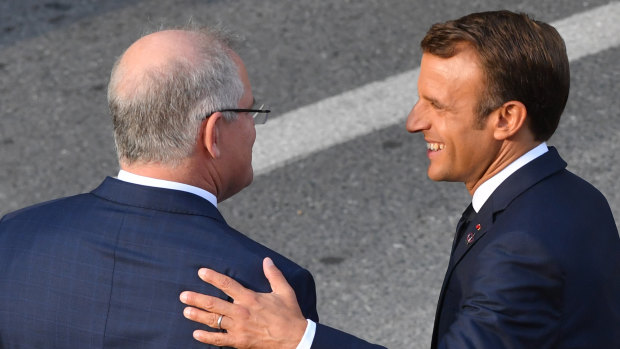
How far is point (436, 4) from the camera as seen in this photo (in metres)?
7.65

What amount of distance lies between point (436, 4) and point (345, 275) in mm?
3131

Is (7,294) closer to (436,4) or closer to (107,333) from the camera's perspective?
(107,333)

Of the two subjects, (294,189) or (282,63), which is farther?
(282,63)

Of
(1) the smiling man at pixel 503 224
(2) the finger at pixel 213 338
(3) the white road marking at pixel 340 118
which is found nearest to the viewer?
(2) the finger at pixel 213 338

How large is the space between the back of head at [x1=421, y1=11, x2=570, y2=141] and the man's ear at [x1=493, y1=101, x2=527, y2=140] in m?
0.02

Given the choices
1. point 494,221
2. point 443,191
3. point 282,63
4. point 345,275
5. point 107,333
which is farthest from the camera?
point 282,63

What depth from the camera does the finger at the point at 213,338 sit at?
8.41 ft

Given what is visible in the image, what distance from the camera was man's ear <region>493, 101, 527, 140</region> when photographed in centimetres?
294

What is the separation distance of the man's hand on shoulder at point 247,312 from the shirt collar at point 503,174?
77 centimetres

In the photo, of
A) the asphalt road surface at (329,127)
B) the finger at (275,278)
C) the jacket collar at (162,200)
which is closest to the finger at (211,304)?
the finger at (275,278)

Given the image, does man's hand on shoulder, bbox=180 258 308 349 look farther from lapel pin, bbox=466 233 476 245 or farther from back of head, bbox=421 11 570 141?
back of head, bbox=421 11 570 141

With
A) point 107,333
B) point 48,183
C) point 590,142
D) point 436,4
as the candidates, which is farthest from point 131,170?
point 436,4

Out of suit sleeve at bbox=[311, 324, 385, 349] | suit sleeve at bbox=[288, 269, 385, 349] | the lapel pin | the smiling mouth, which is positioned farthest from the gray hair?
the lapel pin

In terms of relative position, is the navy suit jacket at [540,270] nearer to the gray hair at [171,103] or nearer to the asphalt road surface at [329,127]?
the gray hair at [171,103]
